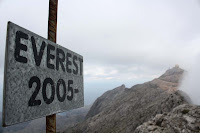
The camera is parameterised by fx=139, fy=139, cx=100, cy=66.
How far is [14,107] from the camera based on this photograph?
220cm

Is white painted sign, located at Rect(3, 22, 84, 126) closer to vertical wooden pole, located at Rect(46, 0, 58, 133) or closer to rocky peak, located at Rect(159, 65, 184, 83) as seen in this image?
vertical wooden pole, located at Rect(46, 0, 58, 133)

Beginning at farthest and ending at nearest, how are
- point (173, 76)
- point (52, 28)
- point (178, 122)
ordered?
1. point (173, 76)
2. point (178, 122)
3. point (52, 28)

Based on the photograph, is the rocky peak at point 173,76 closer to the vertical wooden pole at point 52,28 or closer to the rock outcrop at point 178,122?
the rock outcrop at point 178,122

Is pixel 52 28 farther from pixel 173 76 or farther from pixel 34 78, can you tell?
pixel 173 76

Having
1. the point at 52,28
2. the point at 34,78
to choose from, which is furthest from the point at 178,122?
the point at 34,78

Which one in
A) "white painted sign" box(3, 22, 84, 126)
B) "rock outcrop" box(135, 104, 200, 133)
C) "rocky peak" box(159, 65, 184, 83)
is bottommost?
"rock outcrop" box(135, 104, 200, 133)

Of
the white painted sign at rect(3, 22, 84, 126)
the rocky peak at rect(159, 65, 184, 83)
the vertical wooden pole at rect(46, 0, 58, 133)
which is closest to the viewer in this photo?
the white painted sign at rect(3, 22, 84, 126)

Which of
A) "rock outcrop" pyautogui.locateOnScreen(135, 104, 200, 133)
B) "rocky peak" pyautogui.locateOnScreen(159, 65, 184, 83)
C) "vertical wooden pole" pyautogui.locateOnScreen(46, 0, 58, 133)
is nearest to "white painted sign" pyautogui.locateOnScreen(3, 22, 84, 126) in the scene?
"vertical wooden pole" pyautogui.locateOnScreen(46, 0, 58, 133)

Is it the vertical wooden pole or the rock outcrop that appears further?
the rock outcrop

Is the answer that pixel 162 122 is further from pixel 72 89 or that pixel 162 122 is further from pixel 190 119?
pixel 72 89

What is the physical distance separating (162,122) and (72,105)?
1637cm

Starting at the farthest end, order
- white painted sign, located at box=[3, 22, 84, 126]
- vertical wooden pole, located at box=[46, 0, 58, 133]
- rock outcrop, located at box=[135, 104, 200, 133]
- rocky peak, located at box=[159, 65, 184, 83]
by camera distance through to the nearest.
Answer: rocky peak, located at box=[159, 65, 184, 83], rock outcrop, located at box=[135, 104, 200, 133], vertical wooden pole, located at box=[46, 0, 58, 133], white painted sign, located at box=[3, 22, 84, 126]

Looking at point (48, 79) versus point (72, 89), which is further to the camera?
point (72, 89)

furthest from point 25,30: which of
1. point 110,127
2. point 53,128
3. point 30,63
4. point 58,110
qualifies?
point 110,127
